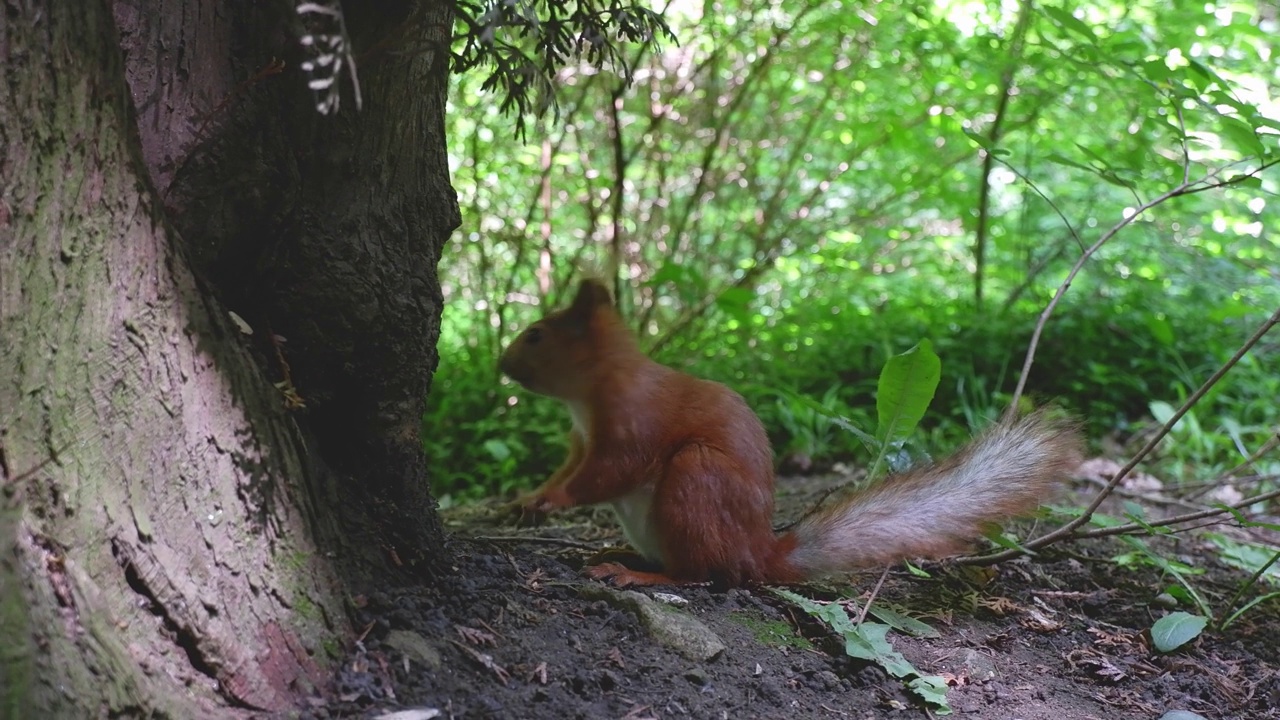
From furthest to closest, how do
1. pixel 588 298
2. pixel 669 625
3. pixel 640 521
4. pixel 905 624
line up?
pixel 588 298
pixel 640 521
pixel 905 624
pixel 669 625

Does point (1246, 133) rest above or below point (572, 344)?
Answer: above

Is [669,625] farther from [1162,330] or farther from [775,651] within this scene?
[1162,330]

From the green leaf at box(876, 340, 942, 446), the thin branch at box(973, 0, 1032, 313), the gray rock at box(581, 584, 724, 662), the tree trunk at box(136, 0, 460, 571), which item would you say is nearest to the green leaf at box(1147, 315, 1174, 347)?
the thin branch at box(973, 0, 1032, 313)

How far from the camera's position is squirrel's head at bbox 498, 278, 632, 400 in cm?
300

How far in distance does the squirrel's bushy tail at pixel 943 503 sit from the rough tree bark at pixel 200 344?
1.06m

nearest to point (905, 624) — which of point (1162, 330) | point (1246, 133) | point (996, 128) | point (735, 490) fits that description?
point (735, 490)

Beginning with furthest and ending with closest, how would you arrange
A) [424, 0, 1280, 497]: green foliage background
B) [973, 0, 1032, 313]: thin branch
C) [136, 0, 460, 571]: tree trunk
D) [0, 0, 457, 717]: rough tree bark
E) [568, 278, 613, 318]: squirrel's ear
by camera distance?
[424, 0, 1280, 497]: green foliage background → [973, 0, 1032, 313]: thin branch → [568, 278, 613, 318]: squirrel's ear → [136, 0, 460, 571]: tree trunk → [0, 0, 457, 717]: rough tree bark

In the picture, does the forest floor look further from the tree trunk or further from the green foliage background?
the green foliage background

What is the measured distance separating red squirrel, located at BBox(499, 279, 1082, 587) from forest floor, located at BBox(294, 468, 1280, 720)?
11cm

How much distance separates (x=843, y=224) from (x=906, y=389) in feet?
13.3

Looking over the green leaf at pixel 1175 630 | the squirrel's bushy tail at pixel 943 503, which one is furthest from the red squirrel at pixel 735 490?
the green leaf at pixel 1175 630

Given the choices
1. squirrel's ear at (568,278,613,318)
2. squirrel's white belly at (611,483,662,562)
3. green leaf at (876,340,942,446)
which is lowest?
squirrel's white belly at (611,483,662,562)

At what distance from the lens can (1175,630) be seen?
2576 millimetres

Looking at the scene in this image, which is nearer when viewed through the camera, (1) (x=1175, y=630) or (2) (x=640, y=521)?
(1) (x=1175, y=630)
